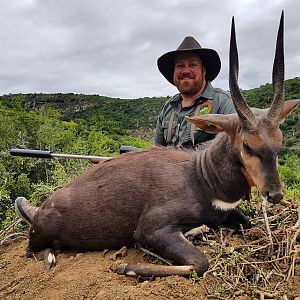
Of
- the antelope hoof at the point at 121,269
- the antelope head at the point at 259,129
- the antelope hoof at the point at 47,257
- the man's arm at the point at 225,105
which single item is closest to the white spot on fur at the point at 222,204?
the antelope head at the point at 259,129

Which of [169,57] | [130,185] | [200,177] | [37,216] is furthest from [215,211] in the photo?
[169,57]

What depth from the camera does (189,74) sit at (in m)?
6.38

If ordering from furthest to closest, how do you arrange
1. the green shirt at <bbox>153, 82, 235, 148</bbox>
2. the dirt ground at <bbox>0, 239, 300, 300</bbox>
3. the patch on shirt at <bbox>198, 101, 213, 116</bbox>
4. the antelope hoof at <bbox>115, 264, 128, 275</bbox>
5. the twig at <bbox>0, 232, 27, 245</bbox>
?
the patch on shirt at <bbox>198, 101, 213, 116</bbox>
the green shirt at <bbox>153, 82, 235, 148</bbox>
the twig at <bbox>0, 232, 27, 245</bbox>
the antelope hoof at <bbox>115, 264, 128, 275</bbox>
the dirt ground at <bbox>0, 239, 300, 300</bbox>

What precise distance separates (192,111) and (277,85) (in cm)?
253

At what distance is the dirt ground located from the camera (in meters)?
3.47

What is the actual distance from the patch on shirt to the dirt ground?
8.33ft

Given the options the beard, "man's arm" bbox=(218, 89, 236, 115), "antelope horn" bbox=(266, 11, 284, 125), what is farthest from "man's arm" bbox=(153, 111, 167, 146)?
"antelope horn" bbox=(266, 11, 284, 125)

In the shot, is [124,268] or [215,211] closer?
[124,268]

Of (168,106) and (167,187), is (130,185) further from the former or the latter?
(168,106)

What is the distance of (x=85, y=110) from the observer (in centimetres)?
6575

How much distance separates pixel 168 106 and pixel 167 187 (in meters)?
2.84

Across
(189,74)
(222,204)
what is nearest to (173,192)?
(222,204)

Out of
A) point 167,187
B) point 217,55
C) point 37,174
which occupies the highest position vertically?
point 217,55

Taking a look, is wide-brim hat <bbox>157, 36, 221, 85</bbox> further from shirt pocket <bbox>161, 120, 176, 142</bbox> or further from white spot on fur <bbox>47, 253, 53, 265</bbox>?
white spot on fur <bbox>47, 253, 53, 265</bbox>
